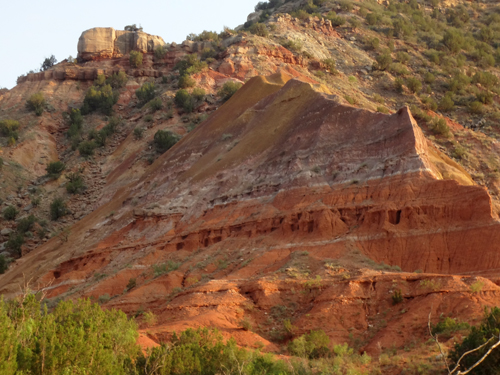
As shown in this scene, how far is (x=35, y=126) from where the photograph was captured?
55.6m

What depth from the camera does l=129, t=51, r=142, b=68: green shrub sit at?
62750 millimetres

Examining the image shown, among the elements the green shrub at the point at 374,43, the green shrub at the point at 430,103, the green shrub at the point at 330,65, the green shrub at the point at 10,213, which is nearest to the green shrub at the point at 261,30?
the green shrub at the point at 330,65

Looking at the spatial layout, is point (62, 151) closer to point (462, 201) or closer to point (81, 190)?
point (81, 190)

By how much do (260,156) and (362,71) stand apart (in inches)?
967

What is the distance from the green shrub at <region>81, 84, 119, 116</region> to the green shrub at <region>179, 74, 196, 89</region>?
787 cm

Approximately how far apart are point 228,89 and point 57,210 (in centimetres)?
1561

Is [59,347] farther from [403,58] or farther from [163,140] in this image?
[403,58]

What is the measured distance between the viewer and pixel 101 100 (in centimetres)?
5819

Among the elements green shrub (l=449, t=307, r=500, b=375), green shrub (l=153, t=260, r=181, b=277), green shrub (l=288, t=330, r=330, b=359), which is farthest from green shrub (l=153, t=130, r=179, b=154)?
green shrub (l=449, t=307, r=500, b=375)

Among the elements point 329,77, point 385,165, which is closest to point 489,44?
point 329,77

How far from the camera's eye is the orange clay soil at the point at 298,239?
1973 centimetres

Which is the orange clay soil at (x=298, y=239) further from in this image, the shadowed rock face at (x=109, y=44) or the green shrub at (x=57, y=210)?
the shadowed rock face at (x=109, y=44)

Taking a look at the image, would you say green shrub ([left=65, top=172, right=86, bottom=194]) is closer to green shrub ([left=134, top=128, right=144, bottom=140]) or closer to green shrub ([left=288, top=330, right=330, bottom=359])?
green shrub ([left=134, top=128, right=144, bottom=140])

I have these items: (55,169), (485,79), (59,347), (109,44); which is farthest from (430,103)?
(59,347)
